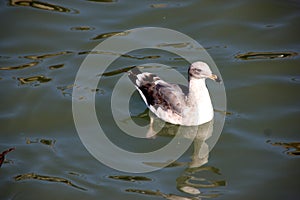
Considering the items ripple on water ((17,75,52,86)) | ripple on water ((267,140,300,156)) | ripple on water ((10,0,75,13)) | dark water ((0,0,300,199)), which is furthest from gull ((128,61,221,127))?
ripple on water ((10,0,75,13))

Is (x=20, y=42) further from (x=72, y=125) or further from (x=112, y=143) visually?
(x=112, y=143)

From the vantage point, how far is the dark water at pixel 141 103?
28.0 ft

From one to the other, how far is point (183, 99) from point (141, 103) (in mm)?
1109

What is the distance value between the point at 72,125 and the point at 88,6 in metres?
4.29

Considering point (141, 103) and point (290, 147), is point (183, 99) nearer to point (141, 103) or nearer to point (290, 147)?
point (141, 103)

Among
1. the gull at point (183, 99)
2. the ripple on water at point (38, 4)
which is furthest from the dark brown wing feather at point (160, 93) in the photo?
the ripple on water at point (38, 4)

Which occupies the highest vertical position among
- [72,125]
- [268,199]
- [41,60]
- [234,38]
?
[234,38]

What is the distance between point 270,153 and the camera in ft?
29.5

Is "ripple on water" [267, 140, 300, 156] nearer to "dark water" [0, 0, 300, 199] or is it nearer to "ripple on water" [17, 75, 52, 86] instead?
"dark water" [0, 0, 300, 199]

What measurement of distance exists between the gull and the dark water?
1.42ft

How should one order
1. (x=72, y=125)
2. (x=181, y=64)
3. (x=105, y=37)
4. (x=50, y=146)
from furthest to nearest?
(x=105, y=37), (x=181, y=64), (x=72, y=125), (x=50, y=146)

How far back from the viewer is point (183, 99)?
1006 cm

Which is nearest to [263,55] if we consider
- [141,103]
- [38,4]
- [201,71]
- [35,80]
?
[201,71]

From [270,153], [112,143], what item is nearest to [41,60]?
[112,143]
